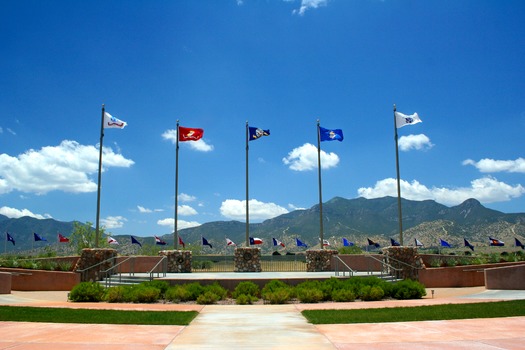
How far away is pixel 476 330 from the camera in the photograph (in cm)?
1075

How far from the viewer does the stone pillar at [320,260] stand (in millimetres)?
30156

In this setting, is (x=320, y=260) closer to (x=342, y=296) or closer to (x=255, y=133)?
(x=255, y=133)

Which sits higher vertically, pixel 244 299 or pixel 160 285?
pixel 160 285

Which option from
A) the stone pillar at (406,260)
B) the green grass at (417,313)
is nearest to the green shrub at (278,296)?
the green grass at (417,313)

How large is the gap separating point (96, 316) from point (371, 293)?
992cm

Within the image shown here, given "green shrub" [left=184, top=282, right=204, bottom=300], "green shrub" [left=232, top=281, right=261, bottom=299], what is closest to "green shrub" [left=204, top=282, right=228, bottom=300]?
"green shrub" [left=184, top=282, right=204, bottom=300]

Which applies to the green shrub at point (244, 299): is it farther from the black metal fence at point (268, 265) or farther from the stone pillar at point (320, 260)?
the black metal fence at point (268, 265)

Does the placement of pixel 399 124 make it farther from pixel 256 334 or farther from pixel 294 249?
pixel 294 249

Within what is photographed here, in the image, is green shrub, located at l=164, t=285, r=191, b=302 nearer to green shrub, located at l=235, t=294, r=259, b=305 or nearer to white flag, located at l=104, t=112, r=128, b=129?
green shrub, located at l=235, t=294, r=259, b=305

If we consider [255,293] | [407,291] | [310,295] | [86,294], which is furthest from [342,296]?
[86,294]

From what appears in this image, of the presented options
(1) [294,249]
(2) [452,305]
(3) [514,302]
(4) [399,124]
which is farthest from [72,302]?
(1) [294,249]

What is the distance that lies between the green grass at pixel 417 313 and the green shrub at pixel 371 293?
3.03m

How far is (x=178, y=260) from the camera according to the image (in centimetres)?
2991

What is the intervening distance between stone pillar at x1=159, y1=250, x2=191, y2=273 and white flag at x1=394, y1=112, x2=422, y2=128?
49.3 ft
